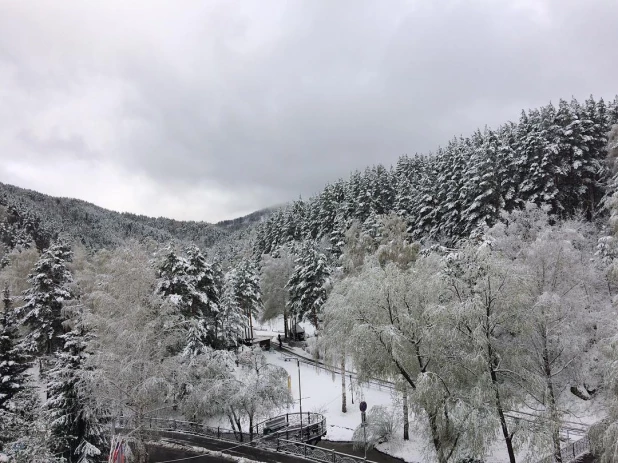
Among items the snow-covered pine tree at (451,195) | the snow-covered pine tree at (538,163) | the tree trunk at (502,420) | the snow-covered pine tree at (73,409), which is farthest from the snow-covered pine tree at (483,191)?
the snow-covered pine tree at (73,409)

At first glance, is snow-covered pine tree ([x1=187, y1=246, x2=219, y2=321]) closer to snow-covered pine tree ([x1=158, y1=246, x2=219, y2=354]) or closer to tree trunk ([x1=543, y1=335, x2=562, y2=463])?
snow-covered pine tree ([x1=158, y1=246, x2=219, y2=354])

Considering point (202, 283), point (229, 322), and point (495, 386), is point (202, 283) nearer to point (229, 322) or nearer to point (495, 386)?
point (229, 322)

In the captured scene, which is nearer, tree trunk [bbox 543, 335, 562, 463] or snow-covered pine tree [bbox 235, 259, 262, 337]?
tree trunk [bbox 543, 335, 562, 463]

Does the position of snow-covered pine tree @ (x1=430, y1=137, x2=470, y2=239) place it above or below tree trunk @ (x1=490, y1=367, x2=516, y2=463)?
above

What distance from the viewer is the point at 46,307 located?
35.9 m

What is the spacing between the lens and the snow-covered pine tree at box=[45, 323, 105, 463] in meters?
17.8

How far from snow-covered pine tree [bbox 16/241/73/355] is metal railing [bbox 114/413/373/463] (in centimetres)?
1404

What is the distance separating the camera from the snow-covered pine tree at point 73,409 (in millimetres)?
17812

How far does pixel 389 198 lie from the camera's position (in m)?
66.6

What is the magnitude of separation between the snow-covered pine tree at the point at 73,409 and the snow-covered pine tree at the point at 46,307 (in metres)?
18.7

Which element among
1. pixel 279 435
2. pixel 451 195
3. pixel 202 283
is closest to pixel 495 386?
pixel 279 435

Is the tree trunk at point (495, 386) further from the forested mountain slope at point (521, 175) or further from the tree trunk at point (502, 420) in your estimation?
the forested mountain slope at point (521, 175)

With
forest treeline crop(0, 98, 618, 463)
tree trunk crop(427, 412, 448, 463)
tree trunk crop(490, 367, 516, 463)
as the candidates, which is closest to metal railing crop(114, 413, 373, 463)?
forest treeline crop(0, 98, 618, 463)

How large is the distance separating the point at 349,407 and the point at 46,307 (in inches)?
1111
